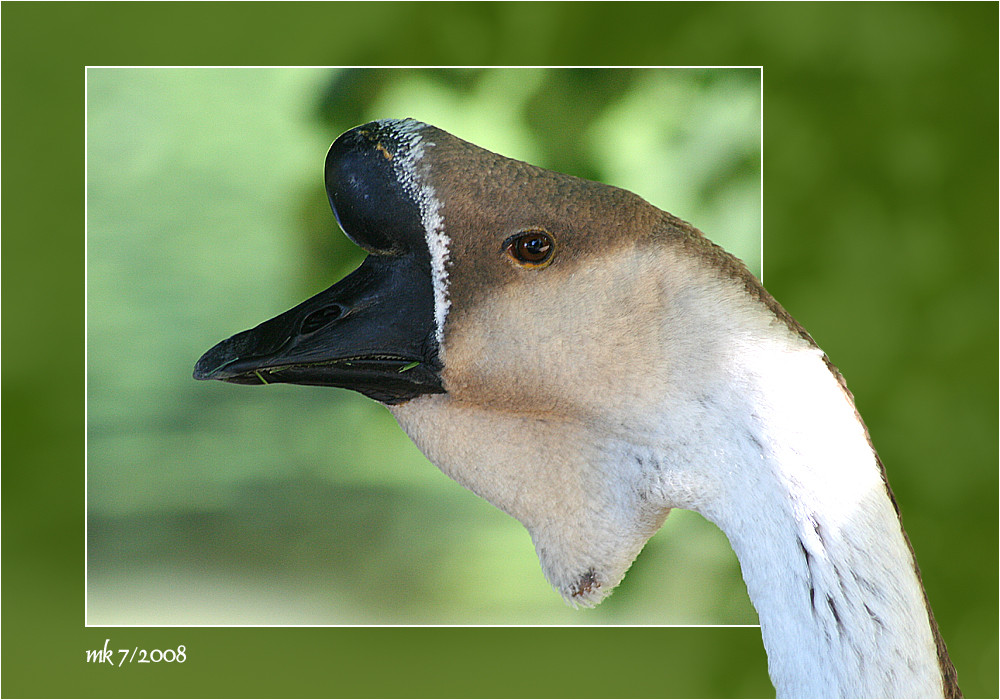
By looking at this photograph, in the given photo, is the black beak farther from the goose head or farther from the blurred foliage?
the blurred foliage

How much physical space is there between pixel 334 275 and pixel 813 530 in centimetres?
208

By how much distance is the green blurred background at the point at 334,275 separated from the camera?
288 centimetres

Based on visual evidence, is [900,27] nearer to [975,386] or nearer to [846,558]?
[975,386]

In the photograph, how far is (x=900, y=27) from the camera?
2.91 meters

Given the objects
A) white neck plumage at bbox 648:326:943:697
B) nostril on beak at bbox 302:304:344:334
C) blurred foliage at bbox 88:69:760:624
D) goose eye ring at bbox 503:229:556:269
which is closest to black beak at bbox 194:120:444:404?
nostril on beak at bbox 302:304:344:334

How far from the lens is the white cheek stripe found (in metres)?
1.42

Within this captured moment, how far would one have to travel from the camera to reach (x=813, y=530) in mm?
1340

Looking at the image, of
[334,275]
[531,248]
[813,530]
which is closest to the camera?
[813,530]

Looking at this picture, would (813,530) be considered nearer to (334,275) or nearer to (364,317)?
(364,317)

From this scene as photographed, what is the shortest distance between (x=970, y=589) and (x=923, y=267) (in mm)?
1170

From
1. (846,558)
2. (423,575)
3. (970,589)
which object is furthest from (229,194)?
(970,589)

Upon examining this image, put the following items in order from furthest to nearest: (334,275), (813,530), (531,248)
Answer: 1. (334,275)
2. (531,248)
3. (813,530)

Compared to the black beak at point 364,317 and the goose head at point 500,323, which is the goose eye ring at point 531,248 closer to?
the goose head at point 500,323

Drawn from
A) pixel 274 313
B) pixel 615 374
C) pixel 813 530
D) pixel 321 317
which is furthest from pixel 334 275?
pixel 813 530
